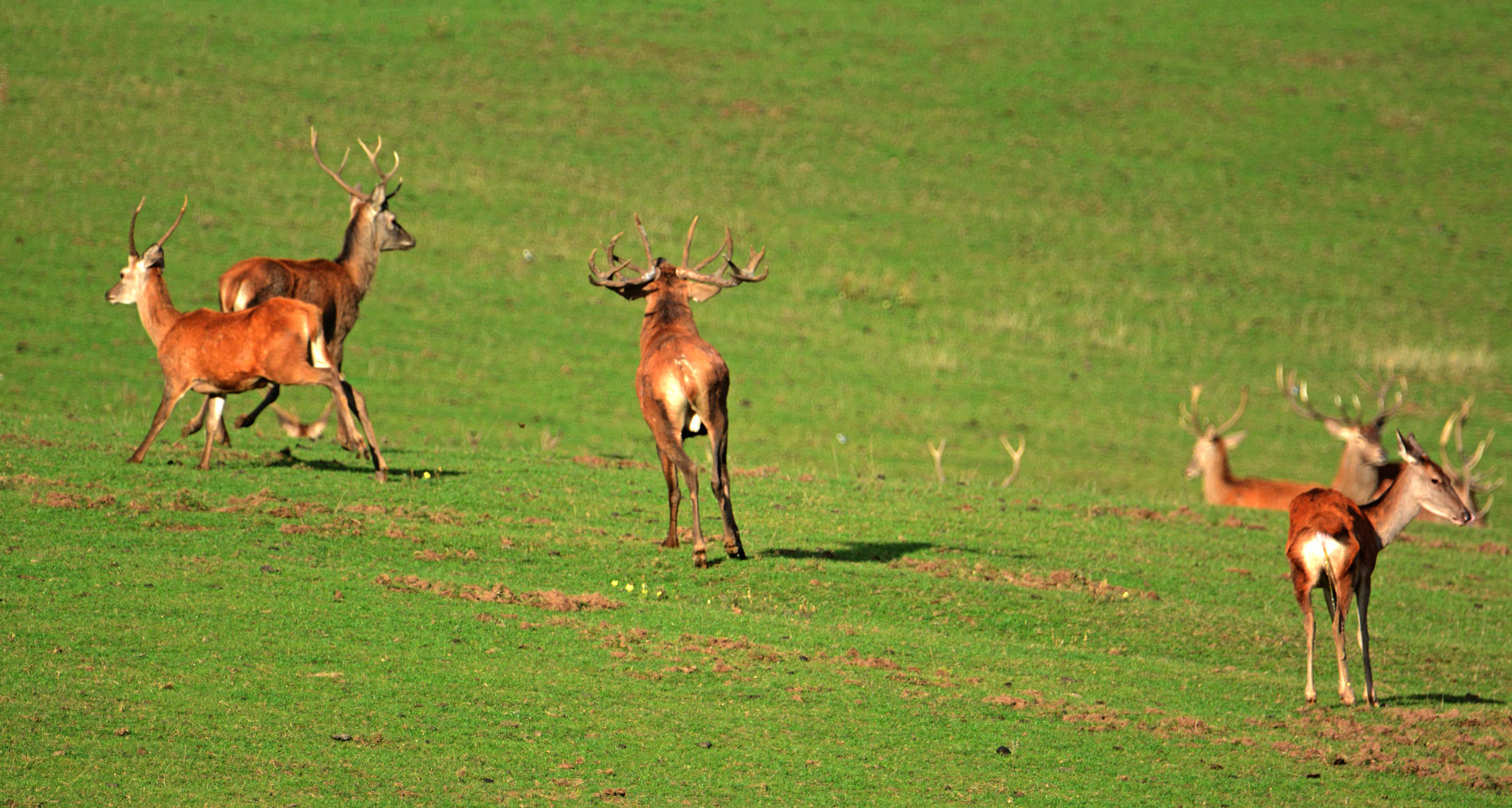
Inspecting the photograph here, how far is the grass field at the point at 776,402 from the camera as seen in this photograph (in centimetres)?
958

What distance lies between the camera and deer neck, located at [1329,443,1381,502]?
21172mm

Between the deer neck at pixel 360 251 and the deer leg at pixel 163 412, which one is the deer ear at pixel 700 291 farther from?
the deer neck at pixel 360 251

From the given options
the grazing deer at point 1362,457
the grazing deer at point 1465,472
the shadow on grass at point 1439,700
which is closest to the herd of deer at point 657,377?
the shadow on grass at point 1439,700

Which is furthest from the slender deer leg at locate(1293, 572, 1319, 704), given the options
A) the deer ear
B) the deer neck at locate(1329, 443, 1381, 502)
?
the deer neck at locate(1329, 443, 1381, 502)

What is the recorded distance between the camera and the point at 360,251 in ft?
59.5

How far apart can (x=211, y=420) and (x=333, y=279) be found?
3.18 m

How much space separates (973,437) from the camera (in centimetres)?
2630

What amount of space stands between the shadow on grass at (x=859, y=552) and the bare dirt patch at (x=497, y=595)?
222 centimetres

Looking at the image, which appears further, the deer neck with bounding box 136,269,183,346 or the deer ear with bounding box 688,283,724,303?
the deer neck with bounding box 136,269,183,346

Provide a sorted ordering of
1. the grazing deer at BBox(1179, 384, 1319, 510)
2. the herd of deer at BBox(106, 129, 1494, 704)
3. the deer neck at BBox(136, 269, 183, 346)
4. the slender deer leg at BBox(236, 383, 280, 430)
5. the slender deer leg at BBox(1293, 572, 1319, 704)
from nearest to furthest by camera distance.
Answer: the slender deer leg at BBox(1293, 572, 1319, 704)
the herd of deer at BBox(106, 129, 1494, 704)
the deer neck at BBox(136, 269, 183, 346)
the slender deer leg at BBox(236, 383, 280, 430)
the grazing deer at BBox(1179, 384, 1319, 510)

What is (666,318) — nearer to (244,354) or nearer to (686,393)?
(686,393)

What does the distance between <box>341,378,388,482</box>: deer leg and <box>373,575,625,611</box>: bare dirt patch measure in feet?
8.34

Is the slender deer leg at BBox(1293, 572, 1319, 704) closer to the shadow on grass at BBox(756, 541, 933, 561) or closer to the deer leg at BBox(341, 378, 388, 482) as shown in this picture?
the shadow on grass at BBox(756, 541, 933, 561)

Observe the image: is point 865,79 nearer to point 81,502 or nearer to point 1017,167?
point 1017,167
